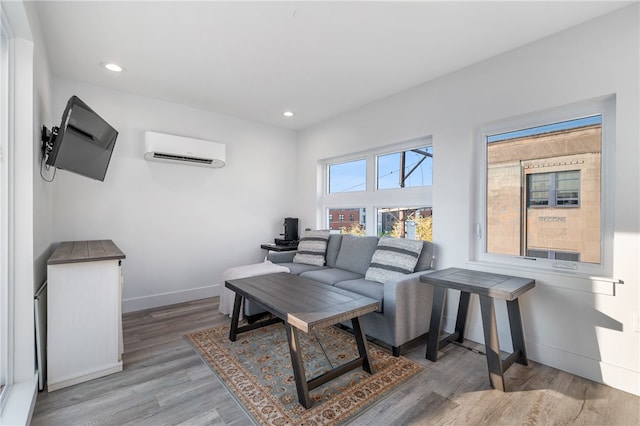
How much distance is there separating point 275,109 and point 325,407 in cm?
340

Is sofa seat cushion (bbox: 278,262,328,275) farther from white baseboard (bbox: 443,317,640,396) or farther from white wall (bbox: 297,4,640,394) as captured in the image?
white baseboard (bbox: 443,317,640,396)

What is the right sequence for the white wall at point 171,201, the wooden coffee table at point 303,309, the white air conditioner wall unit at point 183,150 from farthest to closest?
the white air conditioner wall unit at point 183,150 < the white wall at point 171,201 < the wooden coffee table at point 303,309

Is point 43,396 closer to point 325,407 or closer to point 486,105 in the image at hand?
point 325,407

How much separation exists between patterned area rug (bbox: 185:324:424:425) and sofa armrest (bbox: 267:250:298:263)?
40.9 inches

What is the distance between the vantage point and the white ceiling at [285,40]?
202cm

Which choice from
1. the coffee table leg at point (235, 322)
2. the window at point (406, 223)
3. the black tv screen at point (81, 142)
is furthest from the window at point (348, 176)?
the black tv screen at point (81, 142)

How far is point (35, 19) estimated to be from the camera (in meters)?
2.00

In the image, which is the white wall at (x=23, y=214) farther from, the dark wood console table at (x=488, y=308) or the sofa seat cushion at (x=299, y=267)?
the dark wood console table at (x=488, y=308)

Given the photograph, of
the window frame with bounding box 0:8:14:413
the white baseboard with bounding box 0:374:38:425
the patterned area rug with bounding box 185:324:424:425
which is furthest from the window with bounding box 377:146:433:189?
the white baseboard with bounding box 0:374:38:425

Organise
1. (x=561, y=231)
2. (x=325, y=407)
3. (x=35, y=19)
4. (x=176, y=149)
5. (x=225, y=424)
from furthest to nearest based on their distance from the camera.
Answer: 1. (x=176, y=149)
2. (x=561, y=231)
3. (x=35, y=19)
4. (x=325, y=407)
5. (x=225, y=424)

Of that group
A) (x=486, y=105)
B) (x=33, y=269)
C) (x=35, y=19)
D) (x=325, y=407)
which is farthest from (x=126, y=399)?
(x=486, y=105)

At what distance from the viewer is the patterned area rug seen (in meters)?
1.76

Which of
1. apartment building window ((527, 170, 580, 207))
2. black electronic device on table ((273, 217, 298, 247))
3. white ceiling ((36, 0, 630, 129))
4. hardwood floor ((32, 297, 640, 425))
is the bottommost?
hardwood floor ((32, 297, 640, 425))

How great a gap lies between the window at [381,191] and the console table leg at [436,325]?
1005 mm
